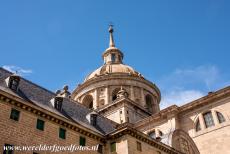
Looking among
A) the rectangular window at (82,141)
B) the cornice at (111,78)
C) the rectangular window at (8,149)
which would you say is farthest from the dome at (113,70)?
the rectangular window at (8,149)

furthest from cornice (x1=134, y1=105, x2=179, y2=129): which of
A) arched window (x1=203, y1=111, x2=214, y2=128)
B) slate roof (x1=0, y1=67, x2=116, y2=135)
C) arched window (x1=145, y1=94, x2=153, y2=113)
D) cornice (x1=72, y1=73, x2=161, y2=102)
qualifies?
arched window (x1=145, y1=94, x2=153, y2=113)

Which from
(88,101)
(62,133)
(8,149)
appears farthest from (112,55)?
(8,149)

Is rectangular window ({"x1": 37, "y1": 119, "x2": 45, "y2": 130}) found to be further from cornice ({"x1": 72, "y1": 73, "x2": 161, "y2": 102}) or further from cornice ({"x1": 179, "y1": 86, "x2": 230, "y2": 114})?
cornice ({"x1": 72, "y1": 73, "x2": 161, "y2": 102})

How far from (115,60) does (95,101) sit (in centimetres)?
1441

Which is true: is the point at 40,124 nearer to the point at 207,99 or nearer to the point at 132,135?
the point at 132,135

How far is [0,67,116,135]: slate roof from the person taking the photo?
21.8 metres

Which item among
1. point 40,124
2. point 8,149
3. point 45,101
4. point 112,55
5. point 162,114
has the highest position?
point 112,55

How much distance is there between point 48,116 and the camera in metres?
21.4

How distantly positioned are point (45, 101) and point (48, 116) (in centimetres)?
263

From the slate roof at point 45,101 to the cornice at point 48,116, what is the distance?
25.9 inches

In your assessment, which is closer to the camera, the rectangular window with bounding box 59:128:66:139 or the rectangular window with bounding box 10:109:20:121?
the rectangular window with bounding box 10:109:20:121

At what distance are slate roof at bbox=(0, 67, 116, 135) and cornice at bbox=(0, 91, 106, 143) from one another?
0.66 m

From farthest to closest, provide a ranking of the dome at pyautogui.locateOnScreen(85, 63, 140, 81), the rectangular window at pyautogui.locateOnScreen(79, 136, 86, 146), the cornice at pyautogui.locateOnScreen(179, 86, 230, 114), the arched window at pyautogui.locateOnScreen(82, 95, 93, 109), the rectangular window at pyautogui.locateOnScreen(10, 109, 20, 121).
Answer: the dome at pyautogui.locateOnScreen(85, 63, 140, 81) < the arched window at pyautogui.locateOnScreen(82, 95, 93, 109) < the cornice at pyautogui.locateOnScreen(179, 86, 230, 114) < the rectangular window at pyautogui.locateOnScreen(79, 136, 86, 146) < the rectangular window at pyautogui.locateOnScreen(10, 109, 20, 121)

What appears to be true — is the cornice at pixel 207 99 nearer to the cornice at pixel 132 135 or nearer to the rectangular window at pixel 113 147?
the cornice at pixel 132 135
